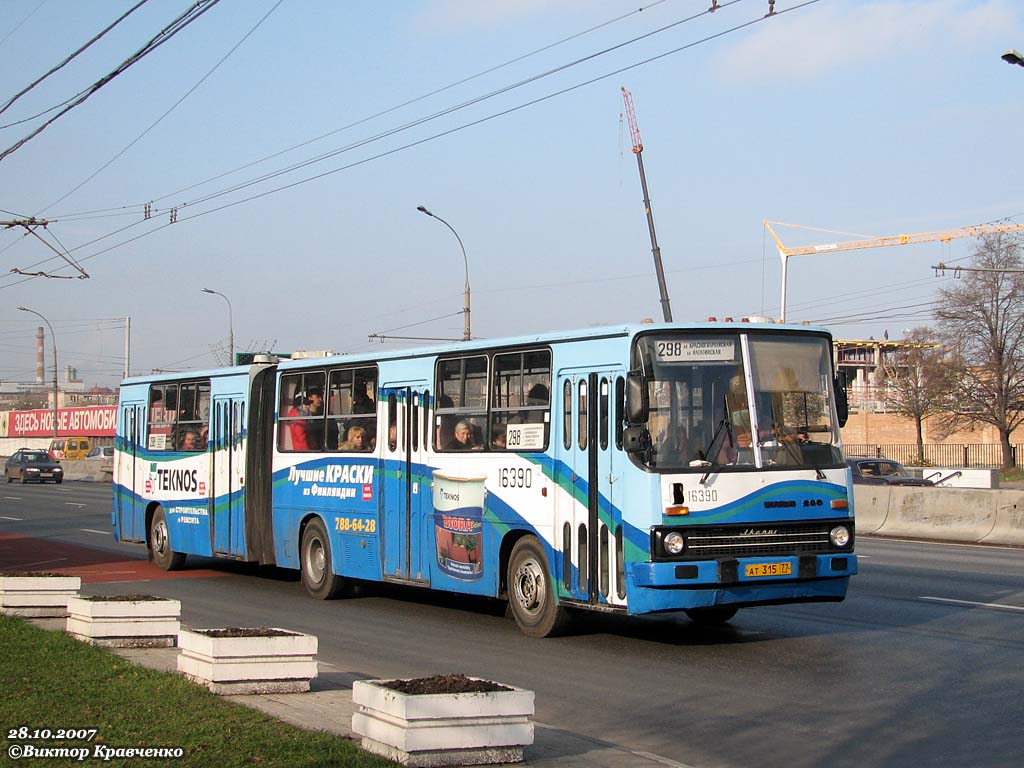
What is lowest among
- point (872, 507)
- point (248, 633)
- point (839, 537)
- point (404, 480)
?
point (872, 507)

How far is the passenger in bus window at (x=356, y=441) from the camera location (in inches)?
624

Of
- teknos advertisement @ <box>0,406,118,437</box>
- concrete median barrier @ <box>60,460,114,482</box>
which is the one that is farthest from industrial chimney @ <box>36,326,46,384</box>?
concrete median barrier @ <box>60,460,114,482</box>

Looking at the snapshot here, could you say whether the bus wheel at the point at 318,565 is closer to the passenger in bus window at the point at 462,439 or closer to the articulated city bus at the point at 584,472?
the articulated city bus at the point at 584,472

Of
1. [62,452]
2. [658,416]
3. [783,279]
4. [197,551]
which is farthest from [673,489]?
[62,452]

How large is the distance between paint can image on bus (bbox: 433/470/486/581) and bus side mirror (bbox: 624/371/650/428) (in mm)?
2866

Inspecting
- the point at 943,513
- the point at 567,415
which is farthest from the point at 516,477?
the point at 943,513

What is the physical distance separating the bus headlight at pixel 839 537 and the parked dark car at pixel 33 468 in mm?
54868

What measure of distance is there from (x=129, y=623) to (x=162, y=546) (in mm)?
9900

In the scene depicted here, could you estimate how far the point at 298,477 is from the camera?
1725 cm

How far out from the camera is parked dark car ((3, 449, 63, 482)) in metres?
60.4

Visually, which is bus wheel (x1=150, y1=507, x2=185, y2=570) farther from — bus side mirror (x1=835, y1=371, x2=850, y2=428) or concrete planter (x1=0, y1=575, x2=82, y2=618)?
bus side mirror (x1=835, y1=371, x2=850, y2=428)

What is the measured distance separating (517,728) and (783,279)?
37876mm

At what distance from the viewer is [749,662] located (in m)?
11.2

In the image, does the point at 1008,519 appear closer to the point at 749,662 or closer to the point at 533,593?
the point at 533,593
